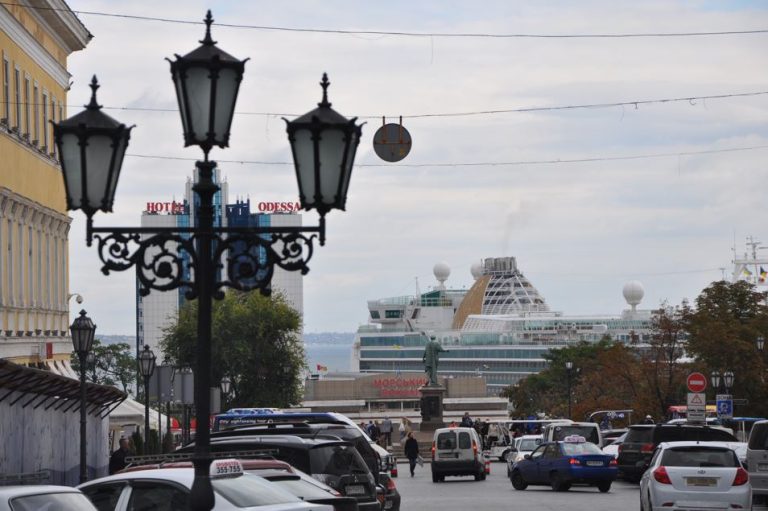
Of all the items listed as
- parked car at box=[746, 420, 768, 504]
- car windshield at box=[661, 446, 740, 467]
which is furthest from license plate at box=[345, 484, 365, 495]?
parked car at box=[746, 420, 768, 504]

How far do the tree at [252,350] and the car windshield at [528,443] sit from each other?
33.8 metres

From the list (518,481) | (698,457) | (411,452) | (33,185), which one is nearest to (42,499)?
(698,457)

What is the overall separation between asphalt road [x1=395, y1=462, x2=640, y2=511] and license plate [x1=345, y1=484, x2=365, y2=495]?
9.82m

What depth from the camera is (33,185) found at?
1603 inches

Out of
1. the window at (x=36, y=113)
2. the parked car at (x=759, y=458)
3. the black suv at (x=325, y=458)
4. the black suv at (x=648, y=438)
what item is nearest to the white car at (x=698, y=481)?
the parked car at (x=759, y=458)

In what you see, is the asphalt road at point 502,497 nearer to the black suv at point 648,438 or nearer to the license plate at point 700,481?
the black suv at point 648,438

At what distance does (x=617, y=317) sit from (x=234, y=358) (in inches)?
4852

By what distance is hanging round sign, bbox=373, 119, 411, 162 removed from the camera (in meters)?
30.1

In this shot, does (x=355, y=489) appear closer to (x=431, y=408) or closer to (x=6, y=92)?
(x=6, y=92)

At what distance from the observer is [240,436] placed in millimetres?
20984

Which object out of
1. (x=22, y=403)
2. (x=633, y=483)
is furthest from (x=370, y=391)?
(x=22, y=403)

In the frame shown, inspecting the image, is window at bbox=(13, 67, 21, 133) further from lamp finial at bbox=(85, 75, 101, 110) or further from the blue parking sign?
lamp finial at bbox=(85, 75, 101, 110)

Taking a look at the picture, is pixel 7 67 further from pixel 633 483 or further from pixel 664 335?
pixel 664 335

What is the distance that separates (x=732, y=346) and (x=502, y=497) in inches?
1253
